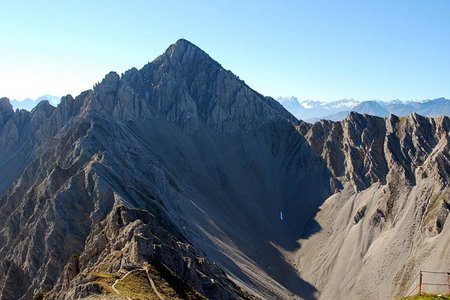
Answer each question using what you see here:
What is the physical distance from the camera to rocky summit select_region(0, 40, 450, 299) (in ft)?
232

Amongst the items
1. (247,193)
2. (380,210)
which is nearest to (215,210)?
(247,193)

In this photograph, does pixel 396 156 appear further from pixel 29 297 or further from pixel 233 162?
pixel 29 297

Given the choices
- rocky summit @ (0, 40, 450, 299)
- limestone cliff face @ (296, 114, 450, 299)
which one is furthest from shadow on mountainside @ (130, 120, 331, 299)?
limestone cliff face @ (296, 114, 450, 299)

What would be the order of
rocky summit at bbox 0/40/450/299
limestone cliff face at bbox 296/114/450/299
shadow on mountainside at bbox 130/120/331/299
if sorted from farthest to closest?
shadow on mountainside at bbox 130/120/331/299 < limestone cliff face at bbox 296/114/450/299 < rocky summit at bbox 0/40/450/299

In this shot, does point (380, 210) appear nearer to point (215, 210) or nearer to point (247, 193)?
point (247, 193)

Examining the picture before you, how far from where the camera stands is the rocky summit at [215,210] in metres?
70.6

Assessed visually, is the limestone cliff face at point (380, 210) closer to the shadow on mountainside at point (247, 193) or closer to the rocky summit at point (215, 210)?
the rocky summit at point (215, 210)

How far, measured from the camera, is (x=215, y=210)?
165m

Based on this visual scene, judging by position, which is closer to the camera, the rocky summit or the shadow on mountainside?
the rocky summit

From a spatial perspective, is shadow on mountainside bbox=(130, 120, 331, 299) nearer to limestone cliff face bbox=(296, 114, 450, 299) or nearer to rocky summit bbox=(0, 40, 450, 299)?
rocky summit bbox=(0, 40, 450, 299)

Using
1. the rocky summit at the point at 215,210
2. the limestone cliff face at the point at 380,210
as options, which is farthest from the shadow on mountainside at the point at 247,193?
the limestone cliff face at the point at 380,210

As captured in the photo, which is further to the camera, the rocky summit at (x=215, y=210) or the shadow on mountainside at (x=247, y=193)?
the shadow on mountainside at (x=247, y=193)

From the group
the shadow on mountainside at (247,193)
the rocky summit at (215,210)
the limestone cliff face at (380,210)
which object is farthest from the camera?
the shadow on mountainside at (247,193)

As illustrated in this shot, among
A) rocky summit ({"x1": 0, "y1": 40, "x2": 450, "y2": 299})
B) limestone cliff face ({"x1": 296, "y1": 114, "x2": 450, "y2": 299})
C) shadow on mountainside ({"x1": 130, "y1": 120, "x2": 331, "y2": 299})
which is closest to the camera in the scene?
rocky summit ({"x1": 0, "y1": 40, "x2": 450, "y2": 299})
